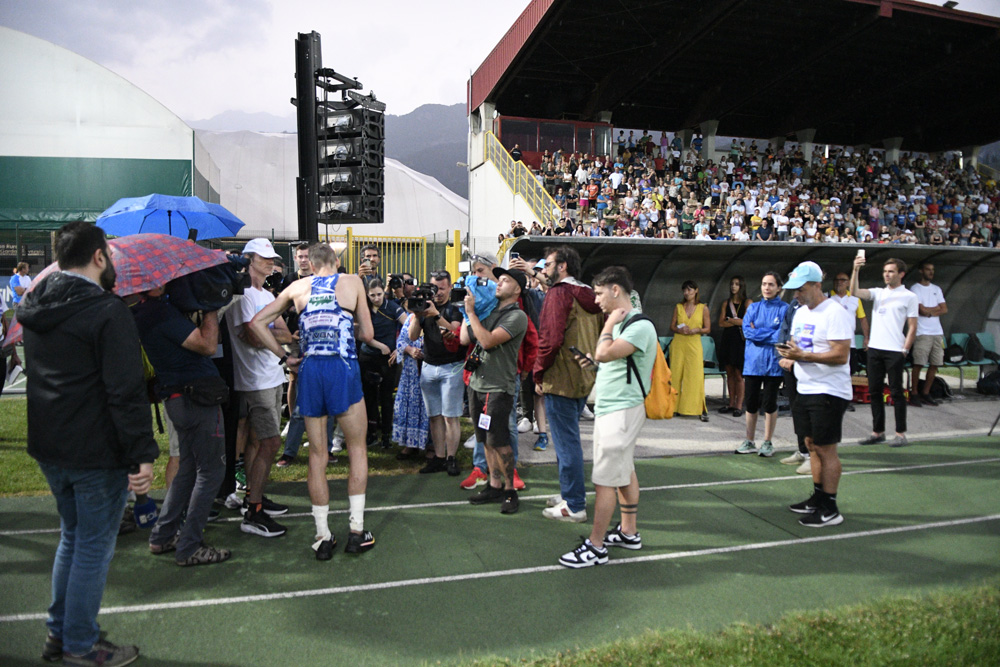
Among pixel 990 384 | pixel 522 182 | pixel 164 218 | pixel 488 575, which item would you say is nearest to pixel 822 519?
pixel 488 575

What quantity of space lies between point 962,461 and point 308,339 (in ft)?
22.0

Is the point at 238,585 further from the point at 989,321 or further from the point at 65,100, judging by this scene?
the point at 65,100

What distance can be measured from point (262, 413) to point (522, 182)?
53.7 ft

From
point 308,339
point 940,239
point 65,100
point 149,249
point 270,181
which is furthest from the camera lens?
point 270,181

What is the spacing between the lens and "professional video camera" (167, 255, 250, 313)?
3.84 meters

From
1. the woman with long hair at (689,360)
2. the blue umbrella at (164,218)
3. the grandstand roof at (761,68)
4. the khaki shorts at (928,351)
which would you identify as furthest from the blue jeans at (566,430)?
the grandstand roof at (761,68)

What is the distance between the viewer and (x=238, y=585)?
152 inches

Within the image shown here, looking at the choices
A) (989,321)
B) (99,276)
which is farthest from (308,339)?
(989,321)

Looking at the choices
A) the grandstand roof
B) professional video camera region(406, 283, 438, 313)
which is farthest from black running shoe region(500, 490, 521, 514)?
the grandstand roof

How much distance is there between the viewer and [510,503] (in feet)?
16.8

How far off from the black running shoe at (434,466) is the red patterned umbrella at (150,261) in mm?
3004

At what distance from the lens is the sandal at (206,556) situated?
407 centimetres

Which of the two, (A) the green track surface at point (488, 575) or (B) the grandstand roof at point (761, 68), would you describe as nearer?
(A) the green track surface at point (488, 575)

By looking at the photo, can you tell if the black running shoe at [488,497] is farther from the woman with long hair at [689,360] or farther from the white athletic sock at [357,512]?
the woman with long hair at [689,360]
